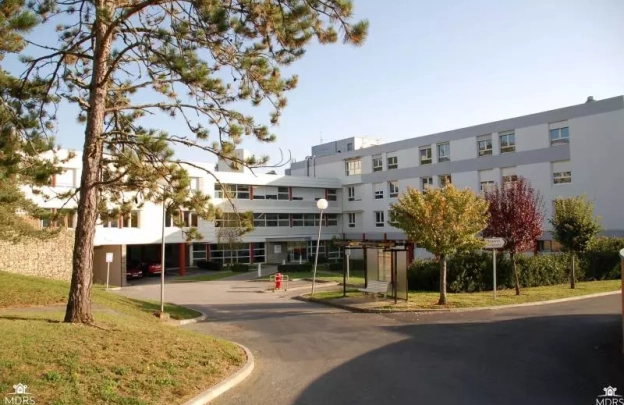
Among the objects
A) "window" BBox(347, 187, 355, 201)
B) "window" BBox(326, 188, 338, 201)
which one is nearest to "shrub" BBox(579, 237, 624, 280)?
→ "window" BBox(347, 187, 355, 201)

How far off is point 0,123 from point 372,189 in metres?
41.9

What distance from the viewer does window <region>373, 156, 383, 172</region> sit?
48350mm

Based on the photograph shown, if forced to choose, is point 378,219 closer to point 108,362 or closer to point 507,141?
point 507,141

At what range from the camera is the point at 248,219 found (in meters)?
10.5

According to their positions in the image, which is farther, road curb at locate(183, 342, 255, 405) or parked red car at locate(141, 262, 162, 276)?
parked red car at locate(141, 262, 162, 276)

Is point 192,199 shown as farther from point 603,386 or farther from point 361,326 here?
point 603,386

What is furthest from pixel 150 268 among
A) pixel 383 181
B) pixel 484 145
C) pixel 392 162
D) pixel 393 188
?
pixel 484 145

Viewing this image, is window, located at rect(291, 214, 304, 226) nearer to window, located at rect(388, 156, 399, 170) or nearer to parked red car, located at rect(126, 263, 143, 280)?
window, located at rect(388, 156, 399, 170)

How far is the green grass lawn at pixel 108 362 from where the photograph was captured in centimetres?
647

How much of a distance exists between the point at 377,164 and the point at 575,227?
27.4 metres

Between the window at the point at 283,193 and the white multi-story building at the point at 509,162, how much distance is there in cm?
661

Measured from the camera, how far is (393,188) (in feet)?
154

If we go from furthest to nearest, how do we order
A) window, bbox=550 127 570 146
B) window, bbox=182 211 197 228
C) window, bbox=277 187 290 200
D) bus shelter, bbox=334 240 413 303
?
window, bbox=277 187 290 200 < window, bbox=550 127 570 146 < bus shelter, bbox=334 240 413 303 < window, bbox=182 211 197 228

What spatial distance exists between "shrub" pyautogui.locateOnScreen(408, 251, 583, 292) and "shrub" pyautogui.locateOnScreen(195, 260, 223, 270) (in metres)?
23.4
